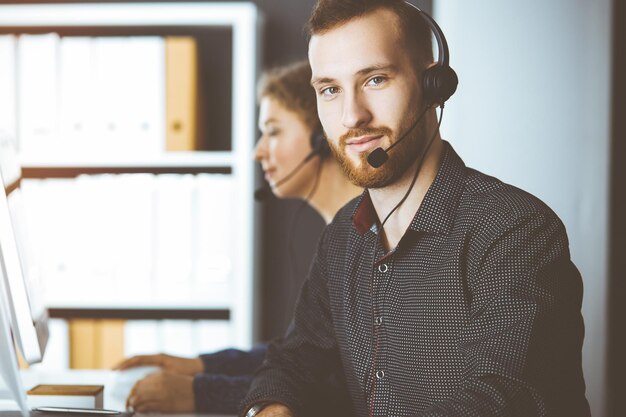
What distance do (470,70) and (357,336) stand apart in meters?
0.83

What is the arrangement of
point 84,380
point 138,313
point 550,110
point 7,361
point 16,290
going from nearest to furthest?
point 7,361 < point 16,290 < point 84,380 < point 550,110 < point 138,313

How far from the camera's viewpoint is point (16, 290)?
0.95 m

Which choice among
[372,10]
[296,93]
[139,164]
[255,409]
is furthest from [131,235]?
[372,10]

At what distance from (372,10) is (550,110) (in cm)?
72

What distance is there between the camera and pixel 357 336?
1190mm

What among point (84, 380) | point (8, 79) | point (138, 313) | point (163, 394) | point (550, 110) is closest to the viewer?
point (163, 394)

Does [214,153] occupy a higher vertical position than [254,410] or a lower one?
higher

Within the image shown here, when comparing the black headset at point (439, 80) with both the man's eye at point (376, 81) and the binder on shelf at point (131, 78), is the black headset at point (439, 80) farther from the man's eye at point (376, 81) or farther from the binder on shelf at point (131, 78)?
the binder on shelf at point (131, 78)

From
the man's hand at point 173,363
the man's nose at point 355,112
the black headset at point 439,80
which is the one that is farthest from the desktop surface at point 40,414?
the black headset at point 439,80

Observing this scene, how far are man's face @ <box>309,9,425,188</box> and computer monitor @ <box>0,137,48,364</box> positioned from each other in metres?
0.51

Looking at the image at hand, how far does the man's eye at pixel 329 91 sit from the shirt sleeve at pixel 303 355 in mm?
298

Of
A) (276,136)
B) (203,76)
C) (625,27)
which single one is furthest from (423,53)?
(203,76)

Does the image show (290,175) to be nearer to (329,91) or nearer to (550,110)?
(550,110)

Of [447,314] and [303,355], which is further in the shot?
[303,355]
